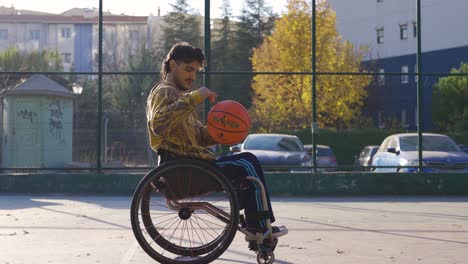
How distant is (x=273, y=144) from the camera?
53.9 feet

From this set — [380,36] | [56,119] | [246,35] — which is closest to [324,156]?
[56,119]

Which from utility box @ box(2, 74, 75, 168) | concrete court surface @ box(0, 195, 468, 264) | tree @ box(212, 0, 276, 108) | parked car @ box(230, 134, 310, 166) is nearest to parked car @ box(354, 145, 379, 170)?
parked car @ box(230, 134, 310, 166)

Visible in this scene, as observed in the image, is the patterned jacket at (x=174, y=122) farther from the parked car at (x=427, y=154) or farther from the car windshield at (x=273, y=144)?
the car windshield at (x=273, y=144)

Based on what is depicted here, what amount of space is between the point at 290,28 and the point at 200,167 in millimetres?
23249

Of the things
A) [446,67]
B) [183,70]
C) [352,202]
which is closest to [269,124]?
[352,202]

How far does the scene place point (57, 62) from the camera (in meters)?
14.7

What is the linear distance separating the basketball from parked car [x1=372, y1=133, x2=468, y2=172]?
890 centimetres

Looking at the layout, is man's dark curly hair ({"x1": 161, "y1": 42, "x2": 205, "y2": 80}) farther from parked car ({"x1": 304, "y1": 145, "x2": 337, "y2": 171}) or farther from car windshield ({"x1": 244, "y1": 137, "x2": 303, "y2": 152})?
car windshield ({"x1": 244, "y1": 137, "x2": 303, "y2": 152})

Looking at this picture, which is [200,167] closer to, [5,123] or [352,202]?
[352,202]

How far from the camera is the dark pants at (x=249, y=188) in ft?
16.4

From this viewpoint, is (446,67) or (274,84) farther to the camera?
(446,67)

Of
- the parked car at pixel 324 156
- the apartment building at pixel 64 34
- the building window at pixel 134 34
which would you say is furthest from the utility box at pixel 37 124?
the parked car at pixel 324 156

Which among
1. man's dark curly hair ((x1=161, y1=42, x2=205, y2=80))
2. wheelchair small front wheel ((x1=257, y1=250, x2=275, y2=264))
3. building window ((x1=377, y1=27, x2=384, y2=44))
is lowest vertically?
wheelchair small front wheel ((x1=257, y1=250, x2=275, y2=264))

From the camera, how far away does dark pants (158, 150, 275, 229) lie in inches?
197
